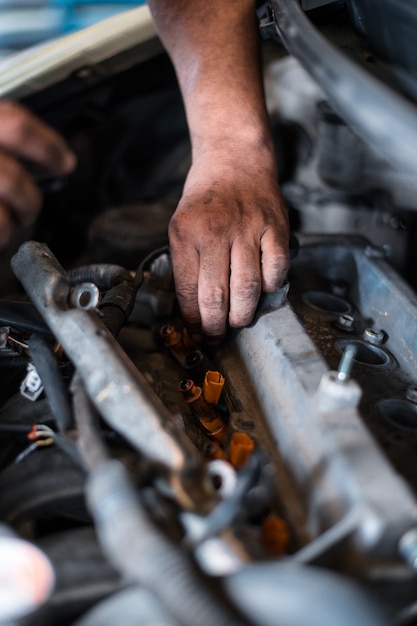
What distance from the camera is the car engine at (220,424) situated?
507 mm

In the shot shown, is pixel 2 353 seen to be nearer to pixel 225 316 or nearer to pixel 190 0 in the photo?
pixel 225 316

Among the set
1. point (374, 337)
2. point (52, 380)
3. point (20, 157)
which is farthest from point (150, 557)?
point (374, 337)

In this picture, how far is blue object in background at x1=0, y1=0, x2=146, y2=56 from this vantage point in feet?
11.4

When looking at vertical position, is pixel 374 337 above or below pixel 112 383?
below

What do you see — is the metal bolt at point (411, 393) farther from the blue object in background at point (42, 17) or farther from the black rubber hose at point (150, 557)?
the blue object in background at point (42, 17)

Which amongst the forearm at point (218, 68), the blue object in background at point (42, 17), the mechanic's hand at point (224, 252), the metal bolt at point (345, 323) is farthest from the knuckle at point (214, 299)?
the blue object in background at point (42, 17)

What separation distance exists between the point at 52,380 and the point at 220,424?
9.9 inches

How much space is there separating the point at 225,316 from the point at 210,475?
1.07 feet

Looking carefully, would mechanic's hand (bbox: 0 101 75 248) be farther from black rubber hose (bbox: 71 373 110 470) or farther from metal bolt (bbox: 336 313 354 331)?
metal bolt (bbox: 336 313 354 331)

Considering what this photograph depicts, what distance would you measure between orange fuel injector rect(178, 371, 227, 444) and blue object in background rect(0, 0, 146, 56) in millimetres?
3186

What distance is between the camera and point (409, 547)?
544 mm

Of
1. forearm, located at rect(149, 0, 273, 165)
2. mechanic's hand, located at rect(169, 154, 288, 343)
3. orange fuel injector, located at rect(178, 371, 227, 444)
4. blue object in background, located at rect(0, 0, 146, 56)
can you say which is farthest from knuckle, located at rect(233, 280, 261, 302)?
blue object in background, located at rect(0, 0, 146, 56)

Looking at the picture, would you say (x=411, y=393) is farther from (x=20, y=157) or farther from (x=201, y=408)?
(x=20, y=157)

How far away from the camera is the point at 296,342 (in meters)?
0.80
